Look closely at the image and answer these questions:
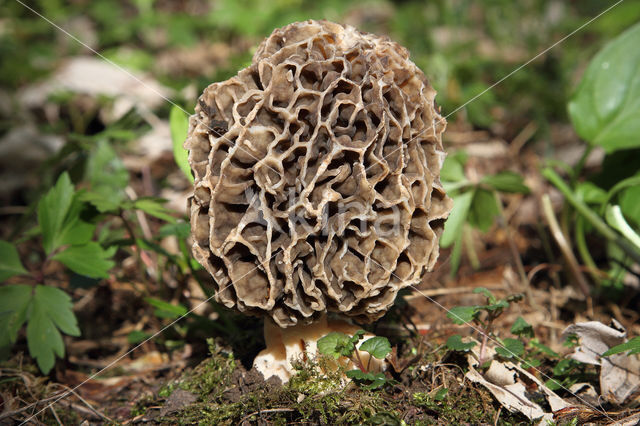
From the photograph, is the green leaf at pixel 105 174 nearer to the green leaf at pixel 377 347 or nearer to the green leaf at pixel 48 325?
the green leaf at pixel 48 325

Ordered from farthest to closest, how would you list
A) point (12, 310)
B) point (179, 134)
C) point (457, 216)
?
point (457, 216) < point (179, 134) < point (12, 310)

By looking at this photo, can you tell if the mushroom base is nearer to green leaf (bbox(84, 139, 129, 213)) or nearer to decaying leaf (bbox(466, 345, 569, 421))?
decaying leaf (bbox(466, 345, 569, 421))

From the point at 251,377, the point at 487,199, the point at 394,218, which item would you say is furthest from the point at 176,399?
the point at 487,199

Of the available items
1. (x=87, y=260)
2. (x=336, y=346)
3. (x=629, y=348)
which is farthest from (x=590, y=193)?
(x=87, y=260)

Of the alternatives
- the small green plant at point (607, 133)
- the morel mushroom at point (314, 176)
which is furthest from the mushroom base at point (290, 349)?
the small green plant at point (607, 133)

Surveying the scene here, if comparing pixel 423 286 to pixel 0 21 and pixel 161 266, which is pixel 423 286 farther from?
pixel 0 21

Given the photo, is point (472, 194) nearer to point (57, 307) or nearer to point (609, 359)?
point (609, 359)

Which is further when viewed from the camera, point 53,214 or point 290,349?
point 53,214
